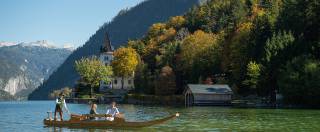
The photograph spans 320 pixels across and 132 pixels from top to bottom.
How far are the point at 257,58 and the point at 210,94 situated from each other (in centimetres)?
1184

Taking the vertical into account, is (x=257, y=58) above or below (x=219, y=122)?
above

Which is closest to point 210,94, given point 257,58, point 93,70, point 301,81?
point 257,58

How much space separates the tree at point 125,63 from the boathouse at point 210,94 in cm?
4737

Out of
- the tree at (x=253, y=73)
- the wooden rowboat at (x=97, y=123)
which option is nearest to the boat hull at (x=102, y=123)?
the wooden rowboat at (x=97, y=123)

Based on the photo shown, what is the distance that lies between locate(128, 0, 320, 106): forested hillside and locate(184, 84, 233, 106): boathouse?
4.44 meters

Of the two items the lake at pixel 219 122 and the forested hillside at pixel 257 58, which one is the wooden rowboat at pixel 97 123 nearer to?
the lake at pixel 219 122

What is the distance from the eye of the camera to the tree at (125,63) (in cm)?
15962

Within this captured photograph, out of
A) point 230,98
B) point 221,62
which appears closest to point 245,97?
point 230,98

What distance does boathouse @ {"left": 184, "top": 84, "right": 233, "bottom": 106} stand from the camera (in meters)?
110

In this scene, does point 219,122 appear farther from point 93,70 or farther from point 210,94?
point 93,70

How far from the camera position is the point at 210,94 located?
4390 inches

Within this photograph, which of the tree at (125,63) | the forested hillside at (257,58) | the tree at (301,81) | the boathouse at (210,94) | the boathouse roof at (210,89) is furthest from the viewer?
the tree at (125,63)

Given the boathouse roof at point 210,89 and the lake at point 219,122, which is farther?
the boathouse roof at point 210,89

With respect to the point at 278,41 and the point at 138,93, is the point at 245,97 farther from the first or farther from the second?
the point at 138,93
